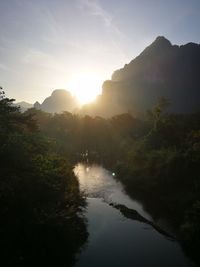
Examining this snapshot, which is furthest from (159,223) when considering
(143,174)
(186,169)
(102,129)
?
(102,129)

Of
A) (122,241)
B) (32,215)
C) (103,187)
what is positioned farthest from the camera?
(103,187)

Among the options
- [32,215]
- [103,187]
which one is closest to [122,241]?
[32,215]

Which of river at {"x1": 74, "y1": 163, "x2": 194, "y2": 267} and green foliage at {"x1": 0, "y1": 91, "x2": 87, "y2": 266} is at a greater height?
green foliage at {"x1": 0, "y1": 91, "x2": 87, "y2": 266}

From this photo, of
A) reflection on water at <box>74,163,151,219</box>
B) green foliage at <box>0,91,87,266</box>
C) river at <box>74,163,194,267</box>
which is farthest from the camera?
reflection on water at <box>74,163,151,219</box>

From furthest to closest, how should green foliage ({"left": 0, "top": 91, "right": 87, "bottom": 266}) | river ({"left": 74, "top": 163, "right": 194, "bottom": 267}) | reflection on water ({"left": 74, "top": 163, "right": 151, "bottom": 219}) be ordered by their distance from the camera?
reflection on water ({"left": 74, "top": 163, "right": 151, "bottom": 219}) < river ({"left": 74, "top": 163, "right": 194, "bottom": 267}) < green foliage ({"left": 0, "top": 91, "right": 87, "bottom": 266})

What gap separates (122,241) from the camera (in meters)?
29.1

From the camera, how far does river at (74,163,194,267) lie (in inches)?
983

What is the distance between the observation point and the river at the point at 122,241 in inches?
983

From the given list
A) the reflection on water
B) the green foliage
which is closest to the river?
the reflection on water

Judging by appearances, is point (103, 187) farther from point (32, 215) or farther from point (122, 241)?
point (32, 215)

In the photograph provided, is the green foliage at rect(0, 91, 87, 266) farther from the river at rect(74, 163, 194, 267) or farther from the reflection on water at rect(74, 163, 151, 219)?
the reflection on water at rect(74, 163, 151, 219)

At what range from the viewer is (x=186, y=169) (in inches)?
1681

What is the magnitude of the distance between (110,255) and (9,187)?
35.6 feet

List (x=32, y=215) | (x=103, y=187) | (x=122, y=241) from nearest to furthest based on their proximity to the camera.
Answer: (x=32, y=215)
(x=122, y=241)
(x=103, y=187)
